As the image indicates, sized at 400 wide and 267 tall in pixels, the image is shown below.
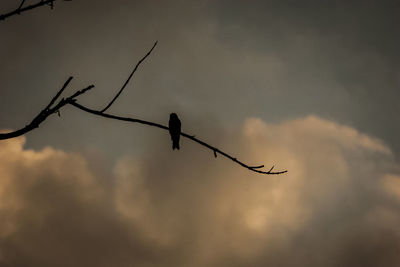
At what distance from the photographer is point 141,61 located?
3430 millimetres

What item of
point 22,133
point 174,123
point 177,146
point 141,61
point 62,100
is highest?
point 174,123

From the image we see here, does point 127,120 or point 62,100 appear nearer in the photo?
point 62,100

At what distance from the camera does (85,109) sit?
315 centimetres

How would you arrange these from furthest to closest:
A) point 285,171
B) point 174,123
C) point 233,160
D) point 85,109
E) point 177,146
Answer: point 174,123 < point 177,146 < point 285,171 < point 233,160 < point 85,109

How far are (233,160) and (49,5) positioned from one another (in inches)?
88.7

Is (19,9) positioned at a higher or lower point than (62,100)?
higher

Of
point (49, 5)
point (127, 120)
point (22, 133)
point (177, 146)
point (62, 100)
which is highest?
point (177, 146)

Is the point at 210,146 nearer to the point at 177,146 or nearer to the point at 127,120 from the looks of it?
the point at 127,120

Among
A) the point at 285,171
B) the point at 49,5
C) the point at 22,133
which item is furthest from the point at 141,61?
the point at 285,171

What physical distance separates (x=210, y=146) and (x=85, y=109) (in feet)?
4.17

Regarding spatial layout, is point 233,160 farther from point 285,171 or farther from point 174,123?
point 174,123

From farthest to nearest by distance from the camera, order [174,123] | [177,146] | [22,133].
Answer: [174,123] → [177,146] → [22,133]

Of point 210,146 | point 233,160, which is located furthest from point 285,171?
point 210,146

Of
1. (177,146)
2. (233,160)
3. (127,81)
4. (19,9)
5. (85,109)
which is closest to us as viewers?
(19,9)
